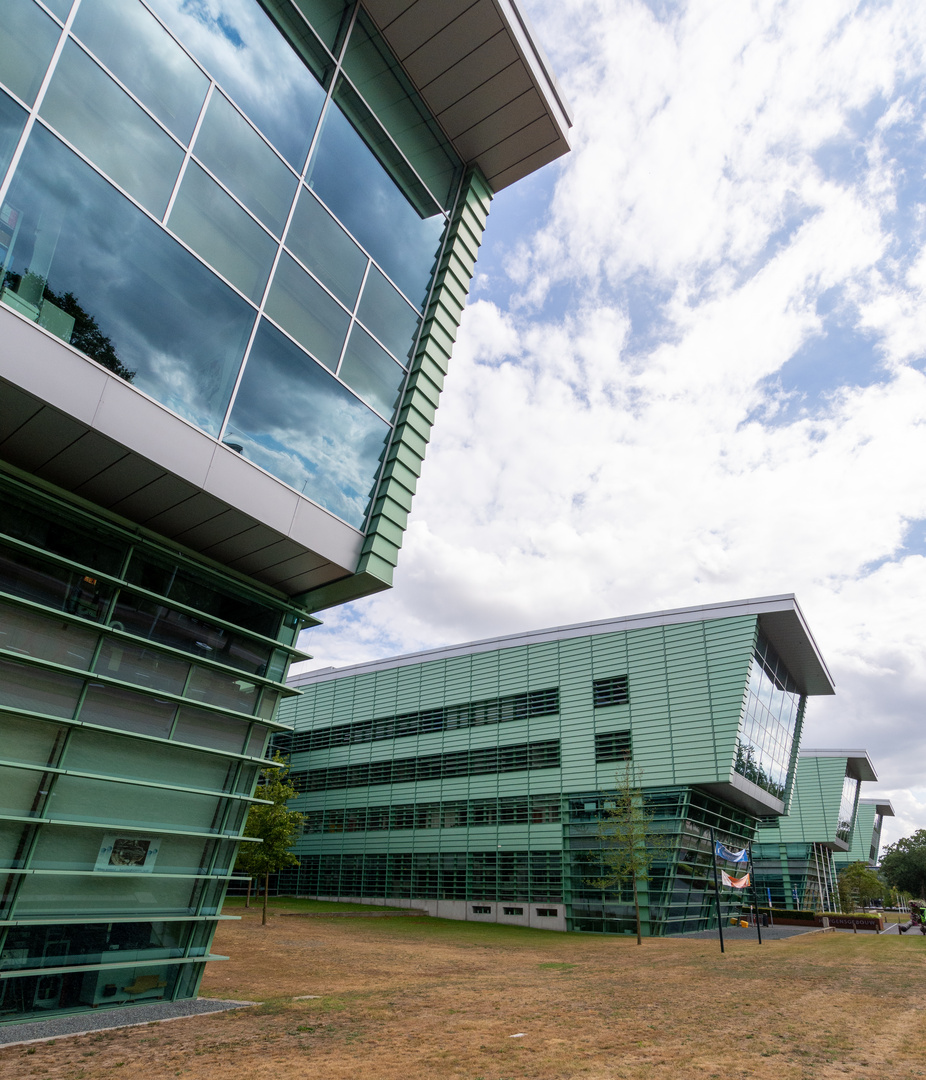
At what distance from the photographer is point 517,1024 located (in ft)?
36.2

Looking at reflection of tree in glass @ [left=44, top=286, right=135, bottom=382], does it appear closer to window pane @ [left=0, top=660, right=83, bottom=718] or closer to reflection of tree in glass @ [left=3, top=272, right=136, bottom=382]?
reflection of tree in glass @ [left=3, top=272, right=136, bottom=382]

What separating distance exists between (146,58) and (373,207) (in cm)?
474

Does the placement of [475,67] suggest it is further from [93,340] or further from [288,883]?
[288,883]

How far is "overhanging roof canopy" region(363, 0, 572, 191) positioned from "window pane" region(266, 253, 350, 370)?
5.80m

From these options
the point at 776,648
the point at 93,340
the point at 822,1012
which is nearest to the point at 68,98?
the point at 93,340

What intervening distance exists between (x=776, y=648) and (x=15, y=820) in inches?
1695

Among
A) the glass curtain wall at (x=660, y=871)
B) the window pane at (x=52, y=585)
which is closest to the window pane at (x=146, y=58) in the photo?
the window pane at (x=52, y=585)

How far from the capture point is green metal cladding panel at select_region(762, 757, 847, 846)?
66500mm

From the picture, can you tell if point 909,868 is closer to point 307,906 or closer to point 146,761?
point 307,906

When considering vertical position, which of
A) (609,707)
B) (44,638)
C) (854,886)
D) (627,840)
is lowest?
(44,638)

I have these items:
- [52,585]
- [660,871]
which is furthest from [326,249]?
[660,871]

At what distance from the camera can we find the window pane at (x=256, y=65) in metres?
10.5

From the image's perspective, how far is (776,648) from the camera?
4341 centimetres

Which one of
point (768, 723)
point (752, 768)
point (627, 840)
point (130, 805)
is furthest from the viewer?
point (768, 723)
